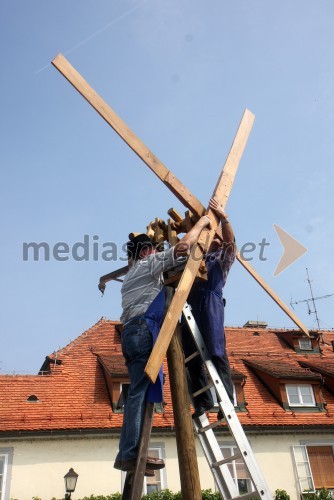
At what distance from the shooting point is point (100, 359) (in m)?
18.2

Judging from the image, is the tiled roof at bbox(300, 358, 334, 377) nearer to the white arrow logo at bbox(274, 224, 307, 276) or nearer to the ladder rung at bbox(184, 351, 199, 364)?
the white arrow logo at bbox(274, 224, 307, 276)

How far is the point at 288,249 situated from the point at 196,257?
2839mm

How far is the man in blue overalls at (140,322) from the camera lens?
401cm

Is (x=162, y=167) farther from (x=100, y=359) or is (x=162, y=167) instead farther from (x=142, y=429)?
(x=100, y=359)

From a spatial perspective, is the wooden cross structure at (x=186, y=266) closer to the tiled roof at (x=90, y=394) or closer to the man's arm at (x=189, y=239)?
the man's arm at (x=189, y=239)

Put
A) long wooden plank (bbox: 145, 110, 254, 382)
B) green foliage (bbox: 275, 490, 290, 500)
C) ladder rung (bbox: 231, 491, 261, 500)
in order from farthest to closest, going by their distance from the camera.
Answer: green foliage (bbox: 275, 490, 290, 500)
ladder rung (bbox: 231, 491, 261, 500)
long wooden plank (bbox: 145, 110, 254, 382)

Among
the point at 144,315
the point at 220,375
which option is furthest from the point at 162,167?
the point at 220,375

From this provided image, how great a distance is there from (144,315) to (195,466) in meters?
1.43

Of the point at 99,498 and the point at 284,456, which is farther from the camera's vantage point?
the point at 284,456

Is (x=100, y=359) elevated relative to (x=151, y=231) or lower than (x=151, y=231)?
elevated

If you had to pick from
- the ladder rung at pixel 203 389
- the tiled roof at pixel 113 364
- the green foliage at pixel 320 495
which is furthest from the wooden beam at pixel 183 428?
the green foliage at pixel 320 495

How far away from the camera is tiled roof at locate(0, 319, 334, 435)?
50.3ft

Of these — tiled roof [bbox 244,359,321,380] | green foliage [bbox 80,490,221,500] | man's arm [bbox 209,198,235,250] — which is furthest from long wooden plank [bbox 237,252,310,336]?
tiled roof [bbox 244,359,321,380]

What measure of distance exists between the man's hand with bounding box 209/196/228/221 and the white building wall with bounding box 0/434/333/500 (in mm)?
11759
